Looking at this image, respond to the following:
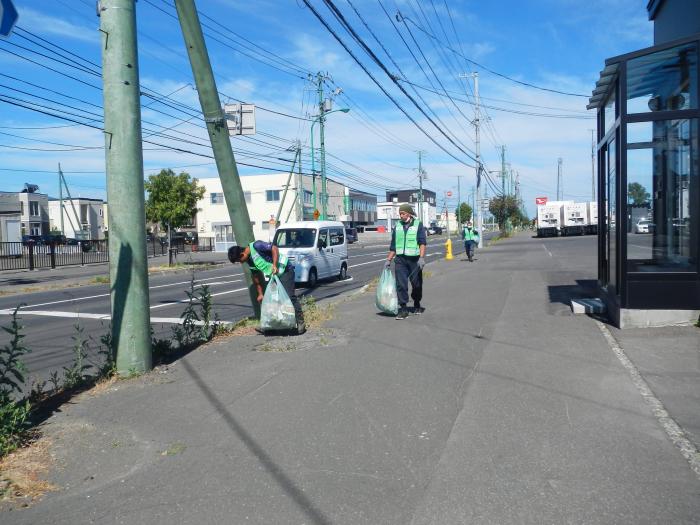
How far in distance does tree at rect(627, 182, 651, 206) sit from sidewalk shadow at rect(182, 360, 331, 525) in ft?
19.5

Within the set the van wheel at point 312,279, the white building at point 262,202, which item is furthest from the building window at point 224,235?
the van wheel at point 312,279

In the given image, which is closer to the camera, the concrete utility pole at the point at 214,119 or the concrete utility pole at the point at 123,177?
the concrete utility pole at the point at 123,177

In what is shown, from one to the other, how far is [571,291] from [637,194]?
4570 millimetres

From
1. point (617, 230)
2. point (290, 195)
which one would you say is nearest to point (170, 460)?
point (617, 230)

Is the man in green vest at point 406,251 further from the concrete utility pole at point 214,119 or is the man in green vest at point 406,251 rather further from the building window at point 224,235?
the building window at point 224,235

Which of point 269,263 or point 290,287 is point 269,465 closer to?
point 290,287

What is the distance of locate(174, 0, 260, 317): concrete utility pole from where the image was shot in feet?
27.6

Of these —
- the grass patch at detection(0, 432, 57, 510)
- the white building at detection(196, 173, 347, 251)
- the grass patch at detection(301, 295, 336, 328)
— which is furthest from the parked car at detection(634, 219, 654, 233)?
the white building at detection(196, 173, 347, 251)

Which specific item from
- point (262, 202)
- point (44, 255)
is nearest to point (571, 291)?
point (44, 255)

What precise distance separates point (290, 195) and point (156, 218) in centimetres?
4102

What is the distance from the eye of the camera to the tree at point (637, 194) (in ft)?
27.1

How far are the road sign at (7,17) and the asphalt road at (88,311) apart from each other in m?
3.14

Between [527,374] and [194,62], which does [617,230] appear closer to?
[527,374]

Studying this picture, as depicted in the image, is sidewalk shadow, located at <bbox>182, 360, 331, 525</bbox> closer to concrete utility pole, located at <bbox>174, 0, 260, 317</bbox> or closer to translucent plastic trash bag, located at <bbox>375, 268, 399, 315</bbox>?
concrete utility pole, located at <bbox>174, 0, 260, 317</bbox>
